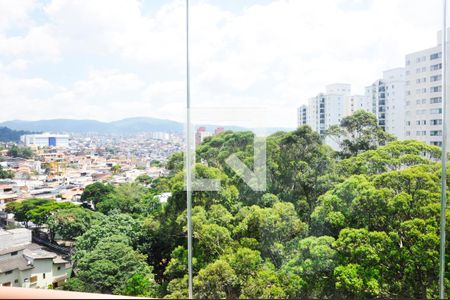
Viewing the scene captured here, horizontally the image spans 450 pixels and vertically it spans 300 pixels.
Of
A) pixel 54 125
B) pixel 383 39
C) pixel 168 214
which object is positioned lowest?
pixel 168 214

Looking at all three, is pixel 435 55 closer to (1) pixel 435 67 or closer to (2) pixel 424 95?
(1) pixel 435 67

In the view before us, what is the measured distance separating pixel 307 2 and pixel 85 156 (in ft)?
6.98

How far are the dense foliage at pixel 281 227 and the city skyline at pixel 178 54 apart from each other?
1.46 ft

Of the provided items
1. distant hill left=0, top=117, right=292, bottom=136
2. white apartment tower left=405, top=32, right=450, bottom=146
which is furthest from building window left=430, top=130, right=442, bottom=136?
distant hill left=0, top=117, right=292, bottom=136

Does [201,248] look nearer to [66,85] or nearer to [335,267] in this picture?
[335,267]

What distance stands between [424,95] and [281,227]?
58.6 inches

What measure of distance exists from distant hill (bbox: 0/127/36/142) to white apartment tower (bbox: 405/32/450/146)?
301cm

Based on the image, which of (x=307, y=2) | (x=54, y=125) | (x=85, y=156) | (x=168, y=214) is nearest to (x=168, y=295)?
(x=168, y=214)

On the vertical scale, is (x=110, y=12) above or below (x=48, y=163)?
above

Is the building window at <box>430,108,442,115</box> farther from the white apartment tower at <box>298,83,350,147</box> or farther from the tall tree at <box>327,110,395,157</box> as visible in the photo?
the white apartment tower at <box>298,83,350,147</box>

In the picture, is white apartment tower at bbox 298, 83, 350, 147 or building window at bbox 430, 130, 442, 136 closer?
building window at bbox 430, 130, 442, 136

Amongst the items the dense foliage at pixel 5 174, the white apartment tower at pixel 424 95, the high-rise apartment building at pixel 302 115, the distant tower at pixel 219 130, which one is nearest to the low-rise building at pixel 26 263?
the dense foliage at pixel 5 174

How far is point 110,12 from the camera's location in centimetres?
298

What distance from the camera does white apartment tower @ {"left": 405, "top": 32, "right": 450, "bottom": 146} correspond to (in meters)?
2.65
